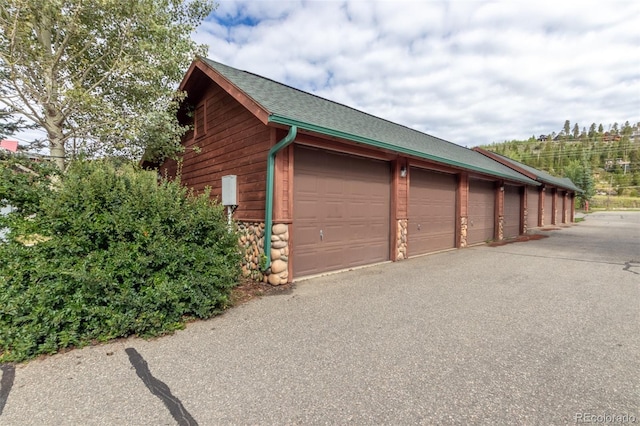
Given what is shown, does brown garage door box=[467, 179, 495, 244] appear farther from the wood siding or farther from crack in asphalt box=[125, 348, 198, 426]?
crack in asphalt box=[125, 348, 198, 426]

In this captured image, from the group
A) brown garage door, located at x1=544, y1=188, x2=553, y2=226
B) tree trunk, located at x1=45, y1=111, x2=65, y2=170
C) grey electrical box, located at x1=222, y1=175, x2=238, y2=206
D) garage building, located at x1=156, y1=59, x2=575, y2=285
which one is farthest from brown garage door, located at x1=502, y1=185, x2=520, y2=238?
tree trunk, located at x1=45, y1=111, x2=65, y2=170

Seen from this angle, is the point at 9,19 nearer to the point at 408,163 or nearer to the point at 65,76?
the point at 65,76

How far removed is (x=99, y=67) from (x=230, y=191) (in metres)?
5.64

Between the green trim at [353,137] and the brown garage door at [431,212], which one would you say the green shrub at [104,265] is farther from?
the brown garage door at [431,212]

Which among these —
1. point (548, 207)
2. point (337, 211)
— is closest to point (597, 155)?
point (548, 207)

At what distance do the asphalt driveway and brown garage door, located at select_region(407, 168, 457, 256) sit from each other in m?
3.78

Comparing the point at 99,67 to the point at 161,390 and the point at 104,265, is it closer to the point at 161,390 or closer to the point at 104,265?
the point at 104,265

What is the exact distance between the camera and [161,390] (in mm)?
2348

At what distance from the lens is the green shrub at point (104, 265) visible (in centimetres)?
287

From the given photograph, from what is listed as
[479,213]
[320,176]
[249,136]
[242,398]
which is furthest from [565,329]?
[479,213]

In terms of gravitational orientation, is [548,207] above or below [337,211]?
above

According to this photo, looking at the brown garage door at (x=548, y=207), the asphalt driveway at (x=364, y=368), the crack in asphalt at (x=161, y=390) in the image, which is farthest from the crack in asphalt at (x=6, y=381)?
the brown garage door at (x=548, y=207)

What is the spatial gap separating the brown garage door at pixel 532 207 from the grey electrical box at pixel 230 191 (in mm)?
16177

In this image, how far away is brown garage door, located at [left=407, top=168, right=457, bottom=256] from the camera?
825cm
